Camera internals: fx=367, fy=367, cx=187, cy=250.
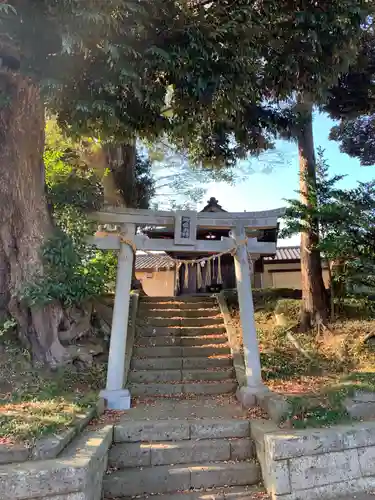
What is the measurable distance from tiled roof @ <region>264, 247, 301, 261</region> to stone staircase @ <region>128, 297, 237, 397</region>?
10.1 m

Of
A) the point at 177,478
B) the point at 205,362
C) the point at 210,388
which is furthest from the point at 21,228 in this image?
the point at 177,478

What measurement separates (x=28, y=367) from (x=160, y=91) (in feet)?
16.2

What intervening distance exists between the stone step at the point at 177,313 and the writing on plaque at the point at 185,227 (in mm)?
2983

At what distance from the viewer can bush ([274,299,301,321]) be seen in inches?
352

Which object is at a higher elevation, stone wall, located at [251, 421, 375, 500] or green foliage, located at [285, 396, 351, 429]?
green foliage, located at [285, 396, 351, 429]

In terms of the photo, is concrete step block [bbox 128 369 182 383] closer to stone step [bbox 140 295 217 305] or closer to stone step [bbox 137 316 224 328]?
stone step [bbox 137 316 224 328]

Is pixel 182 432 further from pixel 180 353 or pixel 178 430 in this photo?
pixel 180 353

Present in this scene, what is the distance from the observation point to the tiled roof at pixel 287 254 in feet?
61.2

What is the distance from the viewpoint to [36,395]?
206 inches

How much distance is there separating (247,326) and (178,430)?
7.25ft

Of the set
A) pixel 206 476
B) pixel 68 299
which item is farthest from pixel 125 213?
pixel 206 476

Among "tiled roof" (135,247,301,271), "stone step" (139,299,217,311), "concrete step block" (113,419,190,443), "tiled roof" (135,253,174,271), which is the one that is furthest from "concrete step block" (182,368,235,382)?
"tiled roof" (135,253,174,271)

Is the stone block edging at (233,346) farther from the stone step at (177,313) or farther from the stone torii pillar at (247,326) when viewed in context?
the stone torii pillar at (247,326)

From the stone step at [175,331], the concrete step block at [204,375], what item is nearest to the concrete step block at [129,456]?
the concrete step block at [204,375]
